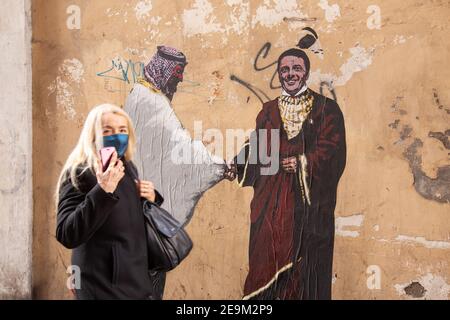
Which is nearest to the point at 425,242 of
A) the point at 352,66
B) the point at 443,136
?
the point at 443,136

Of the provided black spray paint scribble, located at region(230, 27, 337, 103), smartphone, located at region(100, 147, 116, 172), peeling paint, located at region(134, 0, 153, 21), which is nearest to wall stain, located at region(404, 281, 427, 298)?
black spray paint scribble, located at region(230, 27, 337, 103)

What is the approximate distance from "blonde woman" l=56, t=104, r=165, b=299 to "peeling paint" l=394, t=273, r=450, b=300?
200cm

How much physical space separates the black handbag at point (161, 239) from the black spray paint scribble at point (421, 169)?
1833mm

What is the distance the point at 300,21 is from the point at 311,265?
1.61 meters

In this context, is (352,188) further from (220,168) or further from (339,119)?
(220,168)

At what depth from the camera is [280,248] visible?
13.9ft

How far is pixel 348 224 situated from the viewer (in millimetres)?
4160

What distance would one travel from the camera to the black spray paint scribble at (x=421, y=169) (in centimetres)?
404

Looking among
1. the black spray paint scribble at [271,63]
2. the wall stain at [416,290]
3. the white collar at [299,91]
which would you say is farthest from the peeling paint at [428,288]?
the white collar at [299,91]
